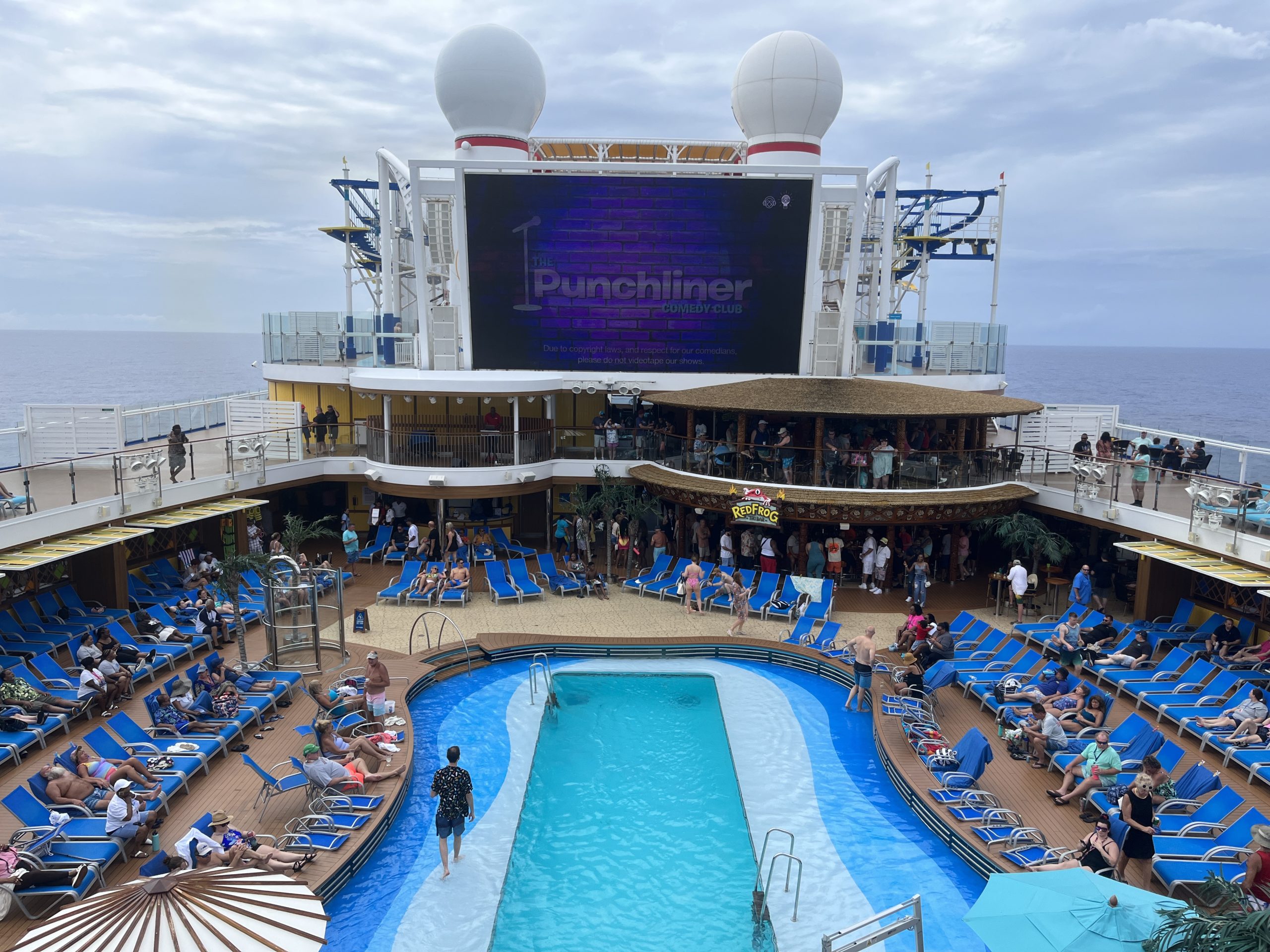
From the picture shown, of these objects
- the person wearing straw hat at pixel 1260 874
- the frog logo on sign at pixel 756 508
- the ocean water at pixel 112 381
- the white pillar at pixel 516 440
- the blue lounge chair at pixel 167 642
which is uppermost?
the white pillar at pixel 516 440

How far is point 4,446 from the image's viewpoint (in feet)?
78.7

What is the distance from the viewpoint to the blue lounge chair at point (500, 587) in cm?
2056

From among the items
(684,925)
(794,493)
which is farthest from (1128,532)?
(684,925)

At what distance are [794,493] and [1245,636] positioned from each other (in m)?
9.04

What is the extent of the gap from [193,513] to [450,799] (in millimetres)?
11539

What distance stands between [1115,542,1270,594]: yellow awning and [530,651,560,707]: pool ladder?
11102mm

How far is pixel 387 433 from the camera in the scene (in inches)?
922

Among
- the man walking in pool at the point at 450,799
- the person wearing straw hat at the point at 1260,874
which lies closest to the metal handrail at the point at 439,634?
the man walking in pool at the point at 450,799

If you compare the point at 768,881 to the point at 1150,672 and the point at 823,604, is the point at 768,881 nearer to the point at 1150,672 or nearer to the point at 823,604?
the point at 1150,672

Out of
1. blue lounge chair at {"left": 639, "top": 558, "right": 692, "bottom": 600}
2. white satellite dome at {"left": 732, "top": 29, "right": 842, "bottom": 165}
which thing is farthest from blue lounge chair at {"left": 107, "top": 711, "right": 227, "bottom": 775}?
white satellite dome at {"left": 732, "top": 29, "right": 842, "bottom": 165}

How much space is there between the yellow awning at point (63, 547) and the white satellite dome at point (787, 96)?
69.3ft

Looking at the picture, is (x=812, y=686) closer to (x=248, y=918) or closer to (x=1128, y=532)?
(x=1128, y=532)

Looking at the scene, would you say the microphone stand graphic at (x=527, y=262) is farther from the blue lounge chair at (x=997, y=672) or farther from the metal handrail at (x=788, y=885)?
the metal handrail at (x=788, y=885)

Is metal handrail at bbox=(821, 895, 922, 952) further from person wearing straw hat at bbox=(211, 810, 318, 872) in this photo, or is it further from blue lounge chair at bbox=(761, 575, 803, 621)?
blue lounge chair at bbox=(761, 575, 803, 621)
